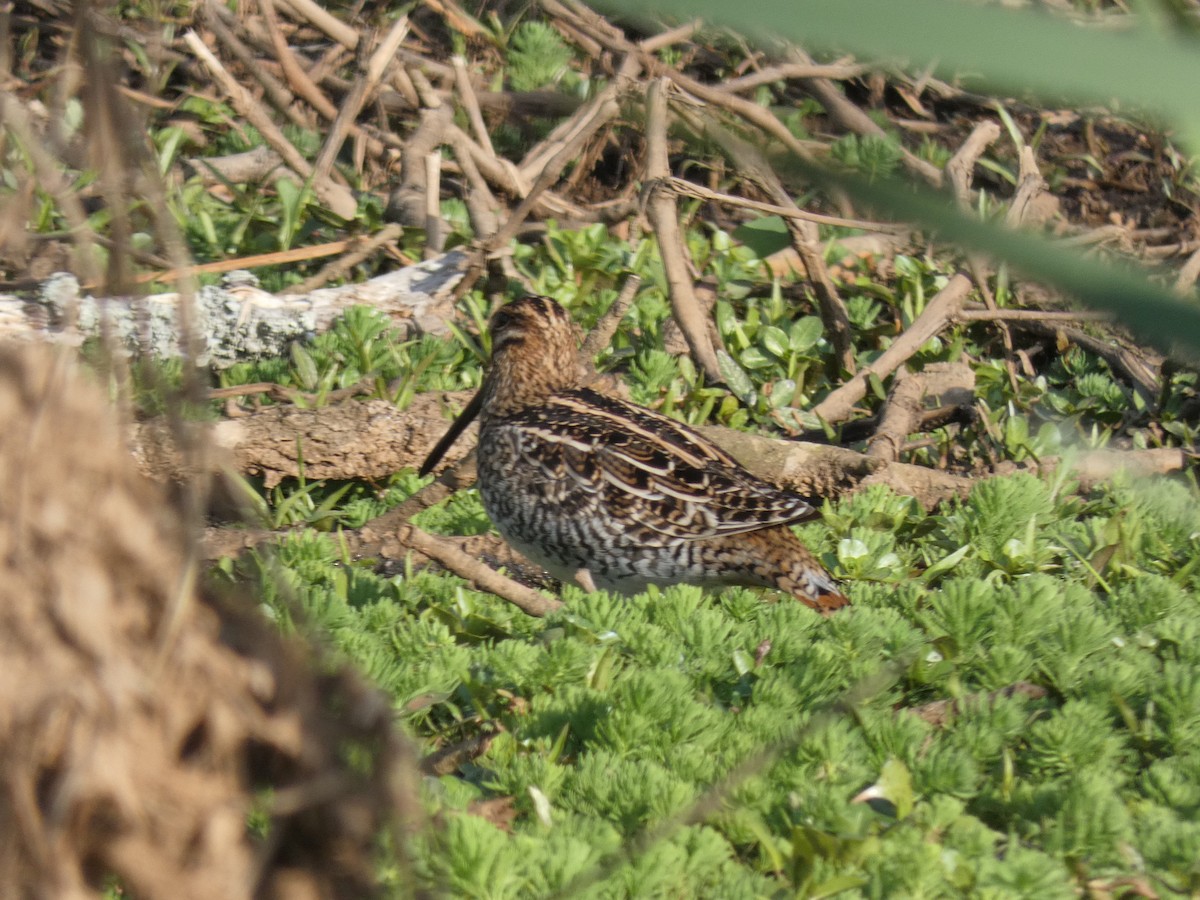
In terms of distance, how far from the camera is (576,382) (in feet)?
17.2

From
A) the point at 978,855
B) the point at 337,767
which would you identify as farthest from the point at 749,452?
the point at 337,767

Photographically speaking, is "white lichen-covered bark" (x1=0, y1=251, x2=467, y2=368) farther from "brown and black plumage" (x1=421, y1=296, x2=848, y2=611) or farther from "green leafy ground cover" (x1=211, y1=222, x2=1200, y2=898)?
"brown and black plumage" (x1=421, y1=296, x2=848, y2=611)

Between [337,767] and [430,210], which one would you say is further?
[430,210]

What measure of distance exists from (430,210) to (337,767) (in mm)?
4905

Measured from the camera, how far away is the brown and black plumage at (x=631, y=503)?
416 centimetres

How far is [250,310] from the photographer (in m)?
5.44

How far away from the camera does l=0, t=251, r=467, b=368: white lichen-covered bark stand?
15.8ft

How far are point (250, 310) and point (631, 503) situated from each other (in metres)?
1.89

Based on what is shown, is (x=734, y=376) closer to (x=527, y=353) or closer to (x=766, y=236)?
(x=527, y=353)

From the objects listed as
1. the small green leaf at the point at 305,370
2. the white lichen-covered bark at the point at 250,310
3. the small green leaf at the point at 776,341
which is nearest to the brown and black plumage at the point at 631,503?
the small green leaf at the point at 305,370

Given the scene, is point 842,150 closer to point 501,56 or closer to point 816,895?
point 501,56

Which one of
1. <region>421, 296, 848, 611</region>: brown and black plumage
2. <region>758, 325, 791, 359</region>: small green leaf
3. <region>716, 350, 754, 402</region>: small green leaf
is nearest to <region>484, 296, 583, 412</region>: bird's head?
<region>421, 296, 848, 611</region>: brown and black plumage

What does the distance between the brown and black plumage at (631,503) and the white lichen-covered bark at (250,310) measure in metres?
1.21

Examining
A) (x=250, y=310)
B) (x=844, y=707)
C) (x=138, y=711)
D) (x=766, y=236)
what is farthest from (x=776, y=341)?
(x=138, y=711)
